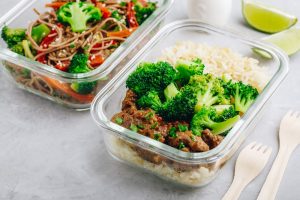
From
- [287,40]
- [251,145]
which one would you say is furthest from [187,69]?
[287,40]

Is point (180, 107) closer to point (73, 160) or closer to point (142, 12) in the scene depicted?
point (73, 160)

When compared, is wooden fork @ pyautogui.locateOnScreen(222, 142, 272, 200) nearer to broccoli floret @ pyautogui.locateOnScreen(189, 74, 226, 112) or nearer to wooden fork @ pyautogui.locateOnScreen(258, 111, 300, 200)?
wooden fork @ pyautogui.locateOnScreen(258, 111, 300, 200)

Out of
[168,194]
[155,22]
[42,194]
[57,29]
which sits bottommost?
[42,194]

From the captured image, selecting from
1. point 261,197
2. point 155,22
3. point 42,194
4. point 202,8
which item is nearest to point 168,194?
point 261,197

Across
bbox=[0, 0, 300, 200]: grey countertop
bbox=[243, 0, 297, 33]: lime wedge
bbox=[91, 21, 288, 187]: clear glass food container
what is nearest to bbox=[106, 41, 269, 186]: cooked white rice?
bbox=[91, 21, 288, 187]: clear glass food container

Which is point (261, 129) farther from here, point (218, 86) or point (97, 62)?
point (97, 62)
